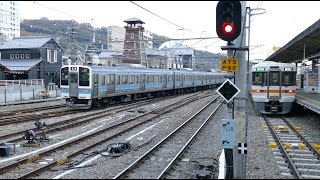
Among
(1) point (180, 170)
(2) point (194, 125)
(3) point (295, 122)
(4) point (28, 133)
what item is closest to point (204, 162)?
(1) point (180, 170)

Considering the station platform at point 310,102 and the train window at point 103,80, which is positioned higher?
the train window at point 103,80

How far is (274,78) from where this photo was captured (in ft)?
66.8

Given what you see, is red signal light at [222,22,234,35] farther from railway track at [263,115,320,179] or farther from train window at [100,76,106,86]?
train window at [100,76,106,86]

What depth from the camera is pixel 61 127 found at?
15.9 meters

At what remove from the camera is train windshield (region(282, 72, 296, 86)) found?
2034 centimetres

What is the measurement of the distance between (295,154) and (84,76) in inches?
606

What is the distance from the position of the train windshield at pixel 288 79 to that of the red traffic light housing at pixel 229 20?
13.9m

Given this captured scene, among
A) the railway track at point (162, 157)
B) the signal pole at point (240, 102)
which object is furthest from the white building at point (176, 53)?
the signal pole at point (240, 102)

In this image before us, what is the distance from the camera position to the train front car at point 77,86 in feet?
77.4

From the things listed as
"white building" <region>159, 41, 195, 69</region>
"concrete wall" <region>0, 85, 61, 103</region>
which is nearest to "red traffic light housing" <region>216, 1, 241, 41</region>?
"concrete wall" <region>0, 85, 61, 103</region>

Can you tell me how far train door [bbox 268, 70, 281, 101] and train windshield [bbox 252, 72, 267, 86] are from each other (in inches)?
11.4

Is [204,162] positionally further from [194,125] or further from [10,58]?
[10,58]

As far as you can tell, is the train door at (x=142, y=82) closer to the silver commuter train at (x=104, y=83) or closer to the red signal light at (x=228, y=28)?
the silver commuter train at (x=104, y=83)

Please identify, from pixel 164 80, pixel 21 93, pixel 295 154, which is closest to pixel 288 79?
pixel 295 154
